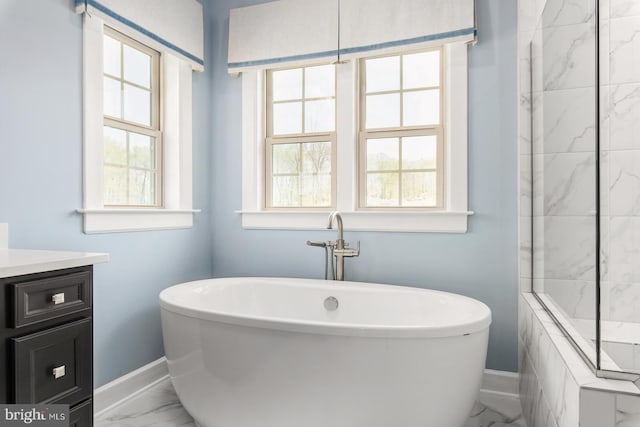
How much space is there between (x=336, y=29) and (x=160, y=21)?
106 centimetres

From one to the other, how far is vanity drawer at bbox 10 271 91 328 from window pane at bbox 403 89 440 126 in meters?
2.02

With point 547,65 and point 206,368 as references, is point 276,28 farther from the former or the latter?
point 206,368

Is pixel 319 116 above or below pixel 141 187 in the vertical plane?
above

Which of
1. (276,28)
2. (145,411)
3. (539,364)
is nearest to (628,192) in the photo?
(539,364)

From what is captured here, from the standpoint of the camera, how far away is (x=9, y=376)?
1171 millimetres

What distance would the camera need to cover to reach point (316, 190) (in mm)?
2898

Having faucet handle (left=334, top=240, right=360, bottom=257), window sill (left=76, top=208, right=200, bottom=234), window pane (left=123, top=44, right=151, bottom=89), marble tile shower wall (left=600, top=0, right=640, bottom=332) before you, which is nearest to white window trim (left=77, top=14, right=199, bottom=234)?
window sill (left=76, top=208, right=200, bottom=234)

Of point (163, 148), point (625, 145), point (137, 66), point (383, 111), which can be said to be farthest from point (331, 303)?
point (137, 66)

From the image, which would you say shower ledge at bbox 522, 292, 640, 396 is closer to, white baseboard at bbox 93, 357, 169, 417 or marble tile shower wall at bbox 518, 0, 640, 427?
marble tile shower wall at bbox 518, 0, 640, 427

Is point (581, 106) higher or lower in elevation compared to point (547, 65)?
lower

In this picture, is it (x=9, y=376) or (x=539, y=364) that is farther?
(x=539, y=364)

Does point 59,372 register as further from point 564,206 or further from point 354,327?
point 564,206

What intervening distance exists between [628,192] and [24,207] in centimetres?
259

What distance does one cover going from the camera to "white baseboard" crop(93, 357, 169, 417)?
214cm
